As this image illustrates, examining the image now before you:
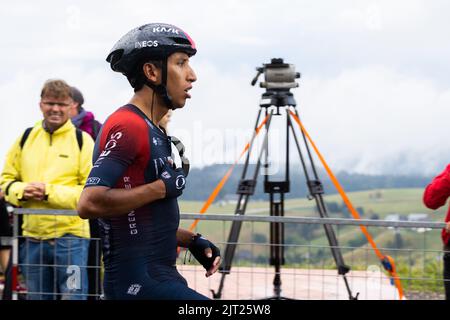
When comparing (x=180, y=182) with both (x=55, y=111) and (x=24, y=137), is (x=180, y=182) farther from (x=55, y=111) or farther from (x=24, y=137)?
(x=24, y=137)

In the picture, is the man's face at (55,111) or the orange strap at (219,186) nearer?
the man's face at (55,111)

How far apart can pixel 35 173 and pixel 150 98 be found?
2958mm

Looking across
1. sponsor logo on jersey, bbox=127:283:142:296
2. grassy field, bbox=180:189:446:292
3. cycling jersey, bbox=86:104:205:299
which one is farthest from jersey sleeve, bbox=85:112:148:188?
grassy field, bbox=180:189:446:292

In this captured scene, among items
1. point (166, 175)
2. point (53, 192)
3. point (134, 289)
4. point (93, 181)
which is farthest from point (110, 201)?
point (53, 192)

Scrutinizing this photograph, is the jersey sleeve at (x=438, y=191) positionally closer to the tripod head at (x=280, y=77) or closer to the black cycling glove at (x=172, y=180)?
the tripod head at (x=280, y=77)

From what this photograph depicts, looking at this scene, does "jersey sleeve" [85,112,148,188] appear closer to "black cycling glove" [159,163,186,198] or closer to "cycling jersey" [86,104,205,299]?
"cycling jersey" [86,104,205,299]

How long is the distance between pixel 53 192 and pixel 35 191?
0.12m

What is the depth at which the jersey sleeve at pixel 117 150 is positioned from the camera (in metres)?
3.60

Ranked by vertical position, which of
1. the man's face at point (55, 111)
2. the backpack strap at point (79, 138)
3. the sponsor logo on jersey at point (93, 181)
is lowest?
the sponsor logo on jersey at point (93, 181)

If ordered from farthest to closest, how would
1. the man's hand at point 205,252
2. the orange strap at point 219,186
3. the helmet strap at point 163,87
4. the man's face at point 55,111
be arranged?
the orange strap at point 219,186 → the man's face at point 55,111 → the man's hand at point 205,252 → the helmet strap at point 163,87

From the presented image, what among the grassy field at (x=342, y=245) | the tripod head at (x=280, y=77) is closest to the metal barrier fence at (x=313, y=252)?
the grassy field at (x=342, y=245)

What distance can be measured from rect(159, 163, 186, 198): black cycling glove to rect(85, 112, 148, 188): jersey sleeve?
0.45 ft

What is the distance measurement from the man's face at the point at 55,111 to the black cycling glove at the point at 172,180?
2.97 m
